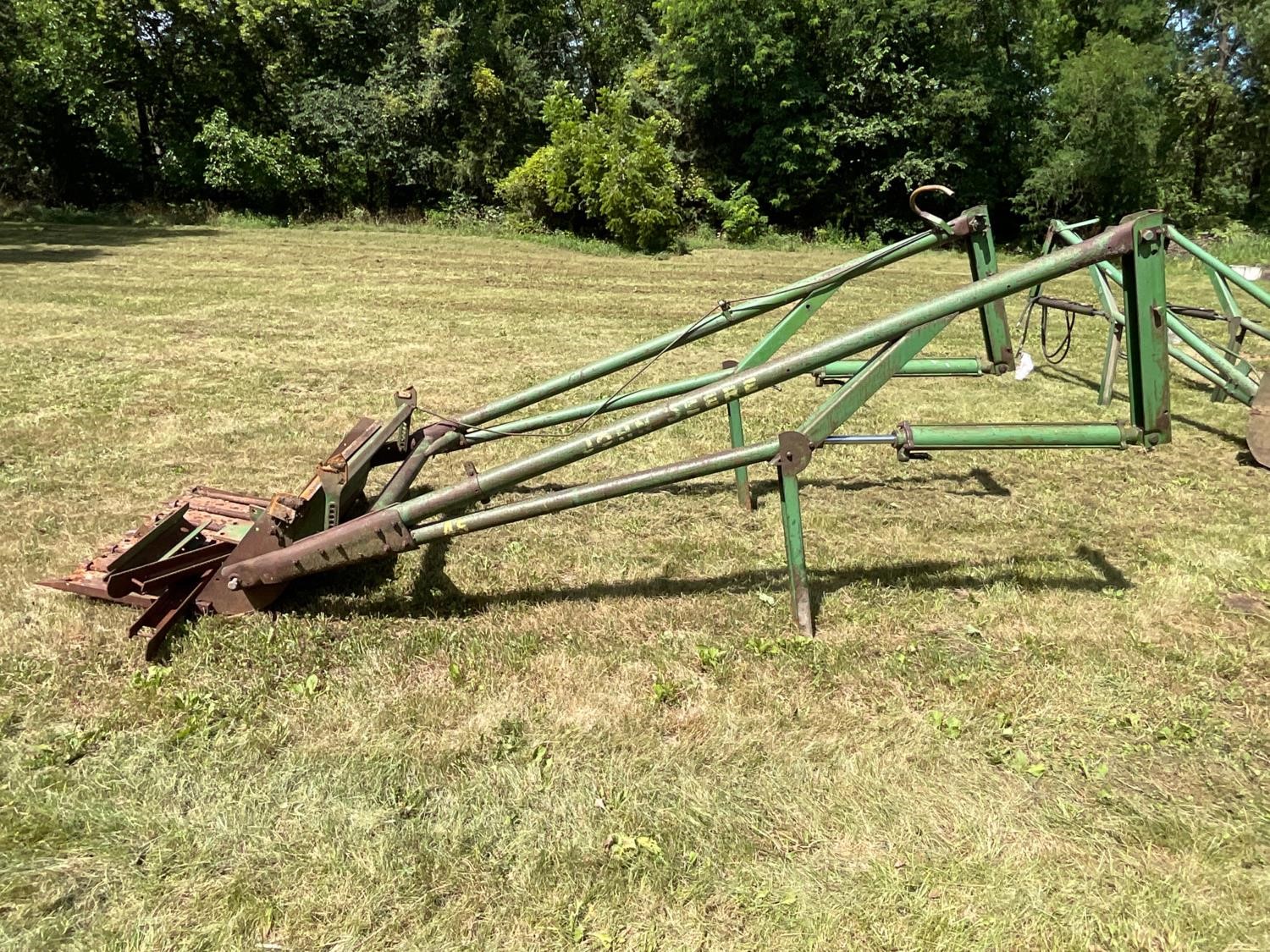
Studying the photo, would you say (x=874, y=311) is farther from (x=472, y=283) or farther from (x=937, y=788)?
(x=937, y=788)

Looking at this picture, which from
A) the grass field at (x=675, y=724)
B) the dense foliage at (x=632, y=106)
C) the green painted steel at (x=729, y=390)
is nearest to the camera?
the grass field at (x=675, y=724)

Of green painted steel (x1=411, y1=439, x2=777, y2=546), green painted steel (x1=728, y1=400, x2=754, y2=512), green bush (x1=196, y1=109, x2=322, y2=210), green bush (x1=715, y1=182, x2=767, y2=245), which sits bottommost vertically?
green painted steel (x1=728, y1=400, x2=754, y2=512)

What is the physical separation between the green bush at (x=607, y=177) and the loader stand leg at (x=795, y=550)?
1579 centimetres

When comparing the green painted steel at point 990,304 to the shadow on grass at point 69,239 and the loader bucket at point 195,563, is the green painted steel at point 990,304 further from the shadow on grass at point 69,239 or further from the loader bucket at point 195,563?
the shadow on grass at point 69,239

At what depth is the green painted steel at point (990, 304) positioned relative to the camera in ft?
12.4

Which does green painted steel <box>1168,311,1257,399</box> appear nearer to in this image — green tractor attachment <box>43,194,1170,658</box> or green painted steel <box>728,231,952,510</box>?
green painted steel <box>728,231,952,510</box>

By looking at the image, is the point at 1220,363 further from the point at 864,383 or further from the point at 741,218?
the point at 741,218

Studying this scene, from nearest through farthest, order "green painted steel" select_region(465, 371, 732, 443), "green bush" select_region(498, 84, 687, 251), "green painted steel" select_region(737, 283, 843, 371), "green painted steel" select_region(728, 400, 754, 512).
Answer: "green painted steel" select_region(737, 283, 843, 371) → "green painted steel" select_region(465, 371, 732, 443) → "green painted steel" select_region(728, 400, 754, 512) → "green bush" select_region(498, 84, 687, 251)

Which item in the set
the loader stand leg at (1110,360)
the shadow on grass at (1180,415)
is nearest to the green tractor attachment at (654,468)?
the loader stand leg at (1110,360)

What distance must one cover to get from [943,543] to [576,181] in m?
16.8

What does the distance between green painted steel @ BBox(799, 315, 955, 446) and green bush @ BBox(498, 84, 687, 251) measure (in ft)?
51.2

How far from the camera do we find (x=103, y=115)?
71.8 feet

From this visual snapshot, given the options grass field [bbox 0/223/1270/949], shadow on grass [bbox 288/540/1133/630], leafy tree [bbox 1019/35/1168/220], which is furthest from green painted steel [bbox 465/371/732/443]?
leafy tree [bbox 1019/35/1168/220]

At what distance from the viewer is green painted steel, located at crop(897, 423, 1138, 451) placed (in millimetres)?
2893
